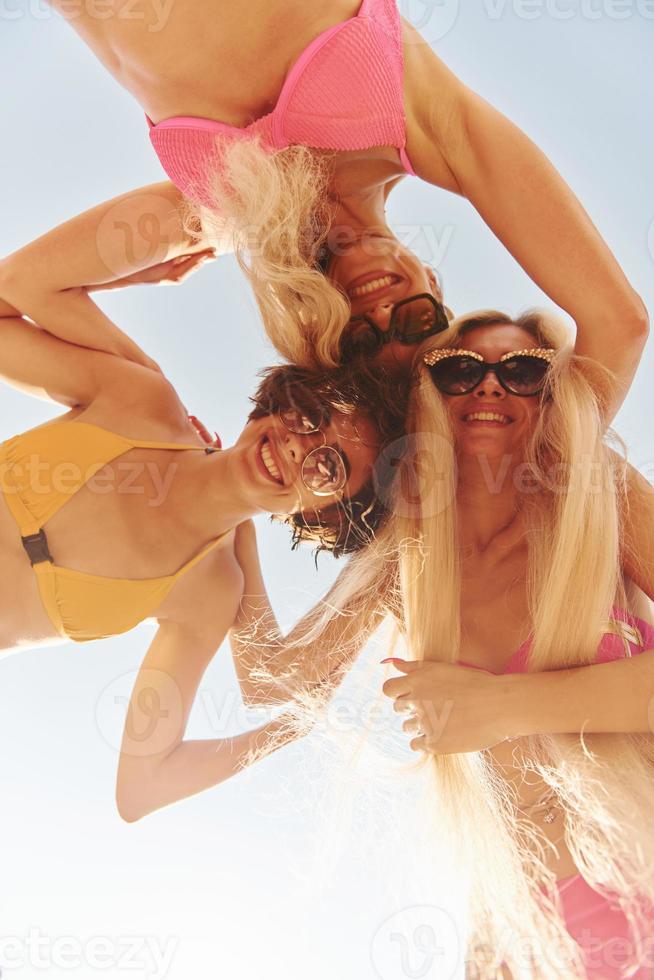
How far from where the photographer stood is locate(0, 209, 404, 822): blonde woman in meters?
2.31

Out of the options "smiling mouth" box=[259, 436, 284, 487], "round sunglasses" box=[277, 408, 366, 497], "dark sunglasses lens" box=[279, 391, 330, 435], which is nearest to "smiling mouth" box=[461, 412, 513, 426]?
"round sunglasses" box=[277, 408, 366, 497]

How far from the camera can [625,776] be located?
7.29ft

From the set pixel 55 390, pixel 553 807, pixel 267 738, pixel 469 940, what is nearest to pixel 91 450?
pixel 55 390

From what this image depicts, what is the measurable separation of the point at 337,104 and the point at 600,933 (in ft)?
7.42

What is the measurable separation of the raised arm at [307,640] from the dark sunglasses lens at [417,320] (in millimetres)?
683

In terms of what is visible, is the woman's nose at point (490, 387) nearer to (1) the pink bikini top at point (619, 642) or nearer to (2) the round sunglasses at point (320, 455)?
(2) the round sunglasses at point (320, 455)

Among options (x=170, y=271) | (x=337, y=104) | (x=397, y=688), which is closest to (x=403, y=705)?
(x=397, y=688)

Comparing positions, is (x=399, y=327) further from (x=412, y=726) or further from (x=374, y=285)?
(x=412, y=726)

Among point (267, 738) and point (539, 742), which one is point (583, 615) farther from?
point (267, 738)

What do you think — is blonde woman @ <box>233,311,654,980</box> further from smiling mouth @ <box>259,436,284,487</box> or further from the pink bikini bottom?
smiling mouth @ <box>259,436,284,487</box>

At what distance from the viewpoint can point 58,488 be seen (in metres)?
2.40

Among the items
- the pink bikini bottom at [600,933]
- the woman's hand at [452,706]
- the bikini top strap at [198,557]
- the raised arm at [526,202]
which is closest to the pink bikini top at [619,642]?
the woman's hand at [452,706]

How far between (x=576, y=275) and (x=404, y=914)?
2.03 meters

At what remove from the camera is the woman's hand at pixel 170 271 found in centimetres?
247
